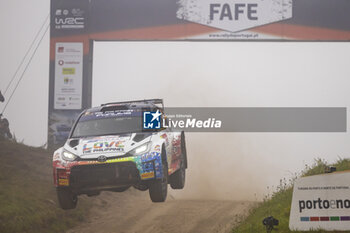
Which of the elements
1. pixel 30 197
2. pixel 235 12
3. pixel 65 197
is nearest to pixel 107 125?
pixel 65 197

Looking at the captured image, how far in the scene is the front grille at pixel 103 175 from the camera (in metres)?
9.30

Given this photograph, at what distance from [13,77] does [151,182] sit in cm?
678

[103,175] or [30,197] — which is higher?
[103,175]

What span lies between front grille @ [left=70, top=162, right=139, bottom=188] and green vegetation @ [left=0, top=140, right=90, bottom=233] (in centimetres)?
244

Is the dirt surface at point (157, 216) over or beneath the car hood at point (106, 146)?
beneath

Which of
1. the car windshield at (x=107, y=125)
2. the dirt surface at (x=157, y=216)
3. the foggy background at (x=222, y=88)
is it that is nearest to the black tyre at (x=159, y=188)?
the car windshield at (x=107, y=125)

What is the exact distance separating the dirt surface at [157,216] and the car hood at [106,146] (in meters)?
1.72

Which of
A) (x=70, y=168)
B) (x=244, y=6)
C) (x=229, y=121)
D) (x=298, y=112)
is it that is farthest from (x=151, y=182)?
(x=244, y=6)

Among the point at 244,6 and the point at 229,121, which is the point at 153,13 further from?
the point at 229,121

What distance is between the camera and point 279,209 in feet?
33.6

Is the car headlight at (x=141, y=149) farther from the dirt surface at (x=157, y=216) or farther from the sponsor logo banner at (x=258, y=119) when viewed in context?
the sponsor logo banner at (x=258, y=119)

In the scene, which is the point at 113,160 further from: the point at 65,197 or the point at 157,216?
the point at 157,216

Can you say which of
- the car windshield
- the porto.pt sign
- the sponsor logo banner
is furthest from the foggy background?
the porto.pt sign

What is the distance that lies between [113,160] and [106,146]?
1.14 feet
